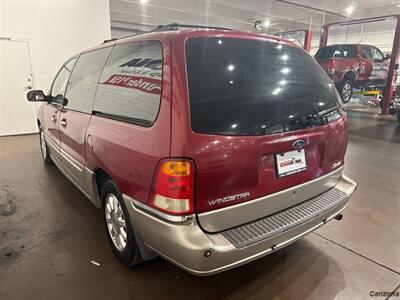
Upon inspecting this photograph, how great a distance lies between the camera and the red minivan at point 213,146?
4.48 ft

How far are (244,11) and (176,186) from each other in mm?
13155

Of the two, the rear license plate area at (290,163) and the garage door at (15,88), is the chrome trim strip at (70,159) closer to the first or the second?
the rear license plate area at (290,163)

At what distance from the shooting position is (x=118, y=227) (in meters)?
1.99

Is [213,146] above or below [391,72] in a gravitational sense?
below

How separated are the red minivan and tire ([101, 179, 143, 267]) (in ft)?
0.03

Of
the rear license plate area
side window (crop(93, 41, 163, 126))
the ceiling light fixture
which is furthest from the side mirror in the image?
the ceiling light fixture

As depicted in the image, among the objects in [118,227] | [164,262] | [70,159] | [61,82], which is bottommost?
[164,262]

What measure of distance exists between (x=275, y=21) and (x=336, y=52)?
23.6 ft

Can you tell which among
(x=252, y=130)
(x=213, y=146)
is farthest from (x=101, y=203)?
(x=252, y=130)

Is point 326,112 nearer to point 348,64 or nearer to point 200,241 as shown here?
point 200,241

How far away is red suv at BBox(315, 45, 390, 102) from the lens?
8.65 metres

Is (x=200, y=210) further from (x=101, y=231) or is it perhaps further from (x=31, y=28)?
(x=31, y=28)

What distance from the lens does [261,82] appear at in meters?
1.61

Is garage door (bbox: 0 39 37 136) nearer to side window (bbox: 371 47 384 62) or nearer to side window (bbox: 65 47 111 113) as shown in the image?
side window (bbox: 65 47 111 113)
